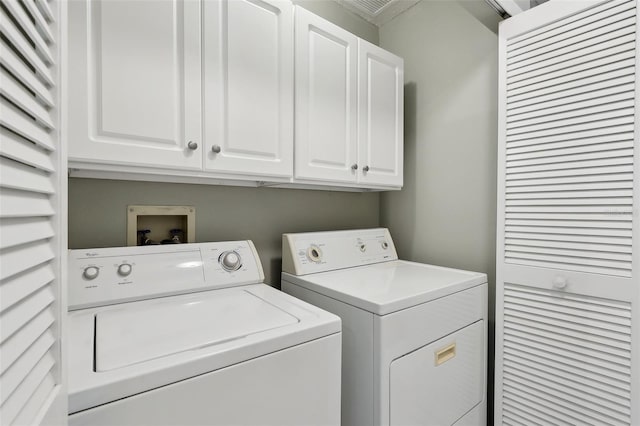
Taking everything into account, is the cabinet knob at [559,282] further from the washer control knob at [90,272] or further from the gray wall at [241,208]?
the washer control knob at [90,272]

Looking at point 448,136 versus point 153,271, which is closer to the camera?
point 153,271

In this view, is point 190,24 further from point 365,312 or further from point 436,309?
point 436,309

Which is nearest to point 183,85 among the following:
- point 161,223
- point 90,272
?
point 161,223

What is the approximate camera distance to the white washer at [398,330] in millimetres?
1203

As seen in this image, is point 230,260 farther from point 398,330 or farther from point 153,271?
point 398,330

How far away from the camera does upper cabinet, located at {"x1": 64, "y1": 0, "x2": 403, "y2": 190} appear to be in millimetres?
1042

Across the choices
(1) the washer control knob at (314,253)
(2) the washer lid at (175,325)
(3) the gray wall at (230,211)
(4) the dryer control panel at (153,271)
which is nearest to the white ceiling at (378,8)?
(3) the gray wall at (230,211)

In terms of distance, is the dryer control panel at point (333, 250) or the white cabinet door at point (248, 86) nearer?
the white cabinet door at point (248, 86)

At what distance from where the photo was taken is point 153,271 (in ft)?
4.16

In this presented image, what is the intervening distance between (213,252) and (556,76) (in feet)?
5.47

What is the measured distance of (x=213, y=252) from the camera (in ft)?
4.71

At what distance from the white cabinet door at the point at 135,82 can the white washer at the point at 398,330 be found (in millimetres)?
763

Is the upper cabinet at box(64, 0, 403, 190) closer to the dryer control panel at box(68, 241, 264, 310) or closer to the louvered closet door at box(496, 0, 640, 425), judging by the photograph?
the dryer control panel at box(68, 241, 264, 310)

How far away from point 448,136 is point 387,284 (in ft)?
3.51
